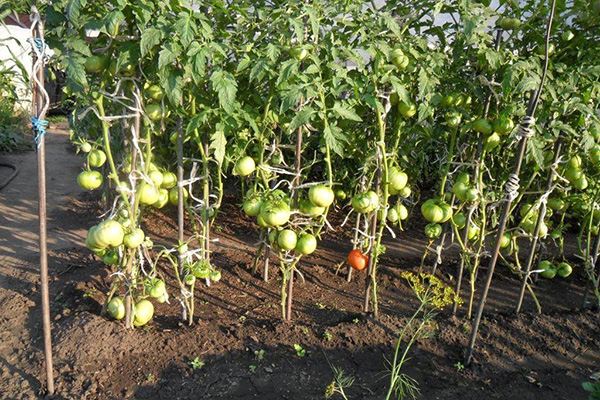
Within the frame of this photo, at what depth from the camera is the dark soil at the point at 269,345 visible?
7.25 ft

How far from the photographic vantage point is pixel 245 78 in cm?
260

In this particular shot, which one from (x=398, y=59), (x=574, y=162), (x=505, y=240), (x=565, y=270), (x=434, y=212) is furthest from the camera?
(x=565, y=270)

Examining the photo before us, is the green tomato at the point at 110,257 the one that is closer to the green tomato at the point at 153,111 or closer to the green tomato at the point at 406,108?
the green tomato at the point at 153,111

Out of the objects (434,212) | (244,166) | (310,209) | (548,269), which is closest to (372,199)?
(310,209)

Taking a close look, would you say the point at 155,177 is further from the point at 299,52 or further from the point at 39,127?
the point at 299,52

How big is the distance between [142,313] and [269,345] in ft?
2.18

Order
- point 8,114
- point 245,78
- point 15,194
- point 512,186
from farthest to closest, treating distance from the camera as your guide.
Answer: point 8,114
point 15,194
point 245,78
point 512,186

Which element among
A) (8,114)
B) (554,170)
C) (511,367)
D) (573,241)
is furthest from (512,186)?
(8,114)

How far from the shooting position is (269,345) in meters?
2.46

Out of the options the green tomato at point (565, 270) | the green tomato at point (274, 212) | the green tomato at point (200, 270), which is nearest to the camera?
the green tomato at point (274, 212)

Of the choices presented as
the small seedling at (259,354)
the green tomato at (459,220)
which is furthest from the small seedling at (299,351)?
the green tomato at (459,220)

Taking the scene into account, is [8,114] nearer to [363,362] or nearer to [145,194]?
[145,194]

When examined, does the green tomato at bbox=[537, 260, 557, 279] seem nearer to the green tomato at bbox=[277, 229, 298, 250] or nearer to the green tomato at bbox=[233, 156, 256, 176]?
the green tomato at bbox=[277, 229, 298, 250]

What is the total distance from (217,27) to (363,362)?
1.83m
